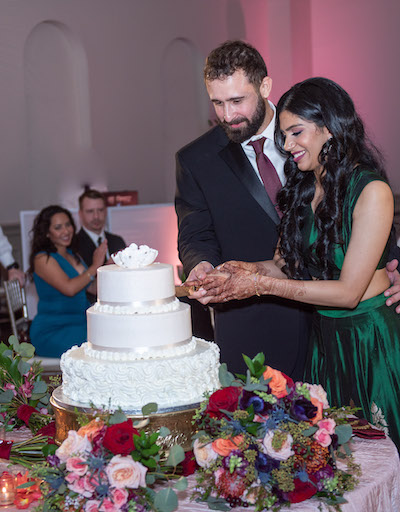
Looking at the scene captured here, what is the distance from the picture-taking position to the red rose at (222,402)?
1855 mm

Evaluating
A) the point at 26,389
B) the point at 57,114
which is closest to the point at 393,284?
the point at 26,389

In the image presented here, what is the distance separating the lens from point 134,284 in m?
2.11

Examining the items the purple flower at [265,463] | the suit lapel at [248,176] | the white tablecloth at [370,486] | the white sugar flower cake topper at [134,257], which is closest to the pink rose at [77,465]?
the white tablecloth at [370,486]

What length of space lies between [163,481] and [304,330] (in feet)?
4.93

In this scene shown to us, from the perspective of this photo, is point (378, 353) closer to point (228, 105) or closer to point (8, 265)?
point (228, 105)

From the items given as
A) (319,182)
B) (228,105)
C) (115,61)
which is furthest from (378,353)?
(115,61)

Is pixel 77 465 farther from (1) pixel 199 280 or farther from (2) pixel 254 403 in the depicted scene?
(1) pixel 199 280

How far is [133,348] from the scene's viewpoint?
2107mm

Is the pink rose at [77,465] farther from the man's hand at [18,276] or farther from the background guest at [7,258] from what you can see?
the background guest at [7,258]

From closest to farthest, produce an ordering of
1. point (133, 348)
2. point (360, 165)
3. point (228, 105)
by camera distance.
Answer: point (133, 348), point (360, 165), point (228, 105)

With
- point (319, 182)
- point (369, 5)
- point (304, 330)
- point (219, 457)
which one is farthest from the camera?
point (369, 5)

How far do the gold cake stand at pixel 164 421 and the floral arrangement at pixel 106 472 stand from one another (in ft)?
0.59

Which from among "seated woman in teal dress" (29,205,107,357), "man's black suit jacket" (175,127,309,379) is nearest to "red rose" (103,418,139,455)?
"man's black suit jacket" (175,127,309,379)

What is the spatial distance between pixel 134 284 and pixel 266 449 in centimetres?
59
